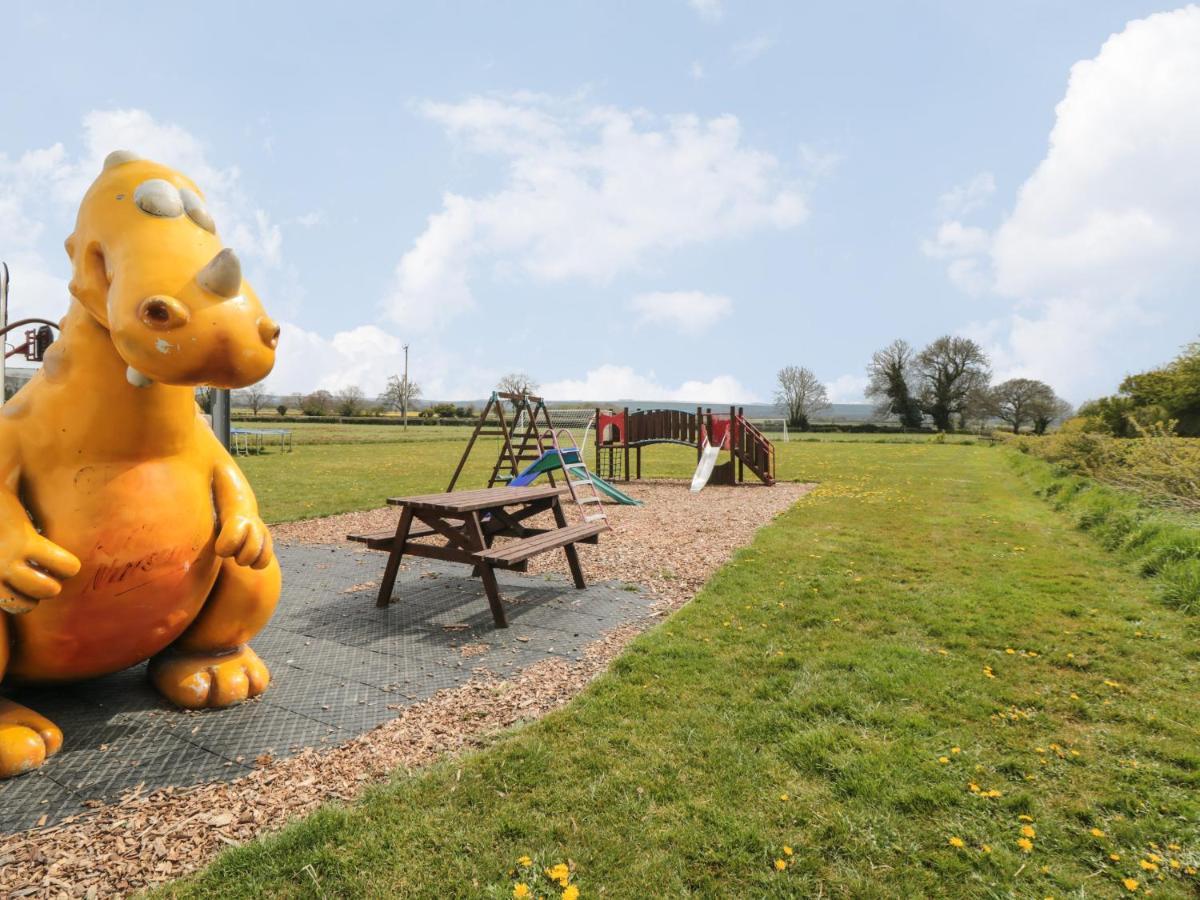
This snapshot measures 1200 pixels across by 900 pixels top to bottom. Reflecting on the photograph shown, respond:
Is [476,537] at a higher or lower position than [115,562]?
lower

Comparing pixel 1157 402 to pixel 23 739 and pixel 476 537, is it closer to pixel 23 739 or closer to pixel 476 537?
pixel 476 537

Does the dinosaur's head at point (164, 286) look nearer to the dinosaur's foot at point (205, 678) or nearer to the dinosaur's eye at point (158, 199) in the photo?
the dinosaur's eye at point (158, 199)

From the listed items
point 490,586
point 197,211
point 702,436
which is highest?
point 197,211

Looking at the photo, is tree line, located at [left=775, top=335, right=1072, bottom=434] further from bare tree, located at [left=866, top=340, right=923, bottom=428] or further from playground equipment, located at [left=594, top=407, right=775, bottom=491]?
playground equipment, located at [left=594, top=407, right=775, bottom=491]

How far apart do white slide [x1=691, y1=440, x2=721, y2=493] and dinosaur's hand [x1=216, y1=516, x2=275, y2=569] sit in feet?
40.2

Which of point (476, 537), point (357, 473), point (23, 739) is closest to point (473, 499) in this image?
point (476, 537)

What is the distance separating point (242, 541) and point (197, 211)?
1573 mm

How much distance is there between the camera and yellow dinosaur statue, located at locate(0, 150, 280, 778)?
255 cm

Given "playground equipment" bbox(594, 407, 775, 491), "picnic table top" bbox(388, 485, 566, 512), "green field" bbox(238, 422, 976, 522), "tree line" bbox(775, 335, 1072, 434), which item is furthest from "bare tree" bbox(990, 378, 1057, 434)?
"picnic table top" bbox(388, 485, 566, 512)

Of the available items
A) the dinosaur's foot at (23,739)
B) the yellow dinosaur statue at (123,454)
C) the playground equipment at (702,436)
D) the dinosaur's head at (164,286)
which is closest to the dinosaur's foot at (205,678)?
the yellow dinosaur statue at (123,454)

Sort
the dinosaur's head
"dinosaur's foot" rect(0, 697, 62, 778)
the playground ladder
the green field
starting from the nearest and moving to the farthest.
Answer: the dinosaur's head, "dinosaur's foot" rect(0, 697, 62, 778), the playground ladder, the green field

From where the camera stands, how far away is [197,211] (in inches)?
117

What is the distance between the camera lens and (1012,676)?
4242mm

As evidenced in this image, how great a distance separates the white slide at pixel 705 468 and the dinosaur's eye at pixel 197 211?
1273 centimetres
